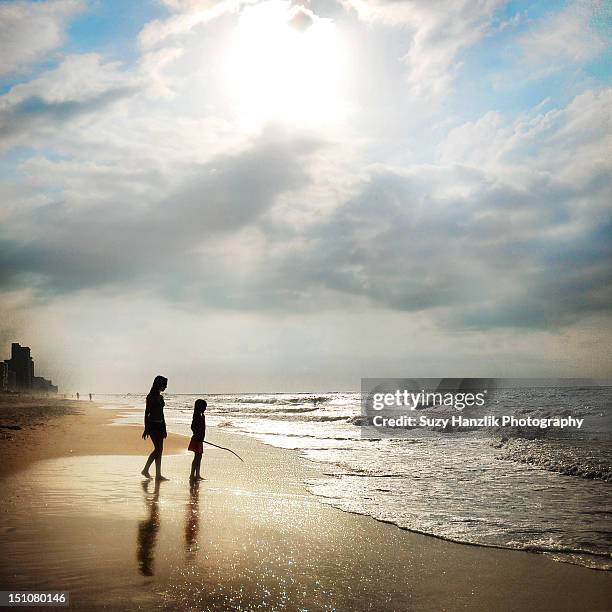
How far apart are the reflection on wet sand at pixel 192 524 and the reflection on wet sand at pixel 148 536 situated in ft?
1.32

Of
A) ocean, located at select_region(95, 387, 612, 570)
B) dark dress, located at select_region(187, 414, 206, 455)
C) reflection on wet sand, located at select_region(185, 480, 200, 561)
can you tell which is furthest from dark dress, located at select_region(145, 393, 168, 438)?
ocean, located at select_region(95, 387, 612, 570)

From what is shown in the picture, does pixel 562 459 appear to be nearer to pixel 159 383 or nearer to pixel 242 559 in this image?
pixel 159 383

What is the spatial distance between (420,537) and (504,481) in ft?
20.7

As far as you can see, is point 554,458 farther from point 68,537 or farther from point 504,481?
point 68,537

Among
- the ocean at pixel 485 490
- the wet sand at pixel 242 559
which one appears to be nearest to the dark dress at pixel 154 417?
the wet sand at pixel 242 559

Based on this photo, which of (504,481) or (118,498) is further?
(504,481)

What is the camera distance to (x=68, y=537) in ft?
21.6

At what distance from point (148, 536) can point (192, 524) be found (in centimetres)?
87

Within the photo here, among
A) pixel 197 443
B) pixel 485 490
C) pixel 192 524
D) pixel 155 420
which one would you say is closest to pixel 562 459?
pixel 485 490

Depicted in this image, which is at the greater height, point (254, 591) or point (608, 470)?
point (254, 591)

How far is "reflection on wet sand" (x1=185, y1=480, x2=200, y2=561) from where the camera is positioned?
6230 millimetres

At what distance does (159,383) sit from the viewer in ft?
39.3

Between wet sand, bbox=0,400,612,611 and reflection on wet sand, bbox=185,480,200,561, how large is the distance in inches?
0.9

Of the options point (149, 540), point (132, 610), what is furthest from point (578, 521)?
point (132, 610)
